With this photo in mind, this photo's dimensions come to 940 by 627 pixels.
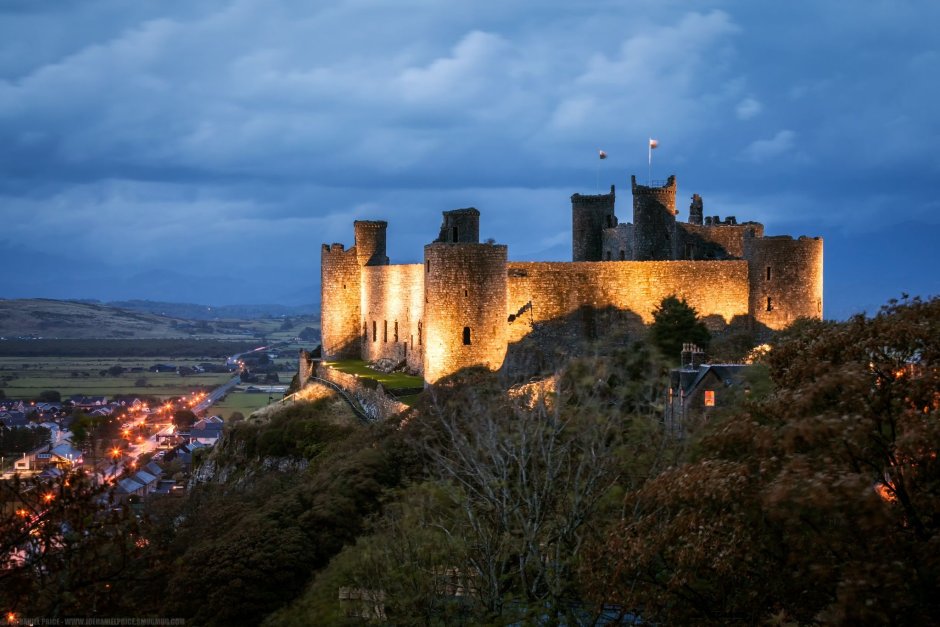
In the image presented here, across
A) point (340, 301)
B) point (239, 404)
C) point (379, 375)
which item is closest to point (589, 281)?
point (379, 375)

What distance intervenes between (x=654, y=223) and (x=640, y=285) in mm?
4416

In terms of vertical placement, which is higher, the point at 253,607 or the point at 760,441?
the point at 760,441

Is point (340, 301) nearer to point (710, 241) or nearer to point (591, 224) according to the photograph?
point (591, 224)

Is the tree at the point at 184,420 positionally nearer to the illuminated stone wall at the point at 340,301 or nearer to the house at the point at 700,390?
the illuminated stone wall at the point at 340,301

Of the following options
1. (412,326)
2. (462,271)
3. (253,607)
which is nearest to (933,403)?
(253,607)

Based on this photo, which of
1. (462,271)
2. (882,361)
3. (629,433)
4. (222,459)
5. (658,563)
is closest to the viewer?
(882,361)

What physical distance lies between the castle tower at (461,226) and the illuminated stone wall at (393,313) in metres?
2.52

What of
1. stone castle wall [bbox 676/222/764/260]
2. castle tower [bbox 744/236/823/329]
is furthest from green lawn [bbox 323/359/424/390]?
castle tower [bbox 744/236/823/329]

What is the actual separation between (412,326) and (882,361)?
3262 centimetres

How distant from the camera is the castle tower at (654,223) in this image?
42.7m

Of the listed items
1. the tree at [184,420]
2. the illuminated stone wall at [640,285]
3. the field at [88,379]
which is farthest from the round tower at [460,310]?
the field at [88,379]

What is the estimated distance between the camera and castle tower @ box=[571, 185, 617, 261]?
4584 centimetres

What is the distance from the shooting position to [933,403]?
1084 cm

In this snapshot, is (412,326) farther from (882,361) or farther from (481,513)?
→ (882,361)
